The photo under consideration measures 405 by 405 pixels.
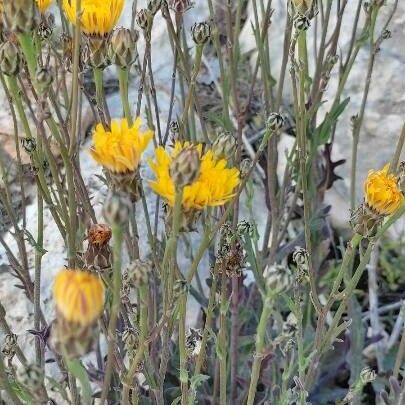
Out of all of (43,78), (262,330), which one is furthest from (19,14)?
(262,330)

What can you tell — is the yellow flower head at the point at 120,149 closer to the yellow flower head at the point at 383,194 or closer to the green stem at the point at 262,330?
the green stem at the point at 262,330

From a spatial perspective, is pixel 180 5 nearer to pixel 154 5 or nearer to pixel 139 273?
pixel 154 5

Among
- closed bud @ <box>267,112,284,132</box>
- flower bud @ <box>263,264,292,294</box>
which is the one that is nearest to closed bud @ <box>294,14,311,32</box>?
closed bud @ <box>267,112,284,132</box>

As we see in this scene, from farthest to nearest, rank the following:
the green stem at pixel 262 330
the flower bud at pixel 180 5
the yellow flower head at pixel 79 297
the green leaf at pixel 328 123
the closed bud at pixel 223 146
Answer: the green leaf at pixel 328 123
the flower bud at pixel 180 5
the closed bud at pixel 223 146
the green stem at pixel 262 330
the yellow flower head at pixel 79 297

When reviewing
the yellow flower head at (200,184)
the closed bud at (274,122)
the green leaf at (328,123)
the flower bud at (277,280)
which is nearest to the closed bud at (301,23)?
the closed bud at (274,122)

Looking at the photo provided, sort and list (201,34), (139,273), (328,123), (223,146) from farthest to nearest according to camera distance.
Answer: (328,123) → (201,34) → (223,146) → (139,273)

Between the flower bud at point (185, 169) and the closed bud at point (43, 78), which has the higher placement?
the closed bud at point (43, 78)

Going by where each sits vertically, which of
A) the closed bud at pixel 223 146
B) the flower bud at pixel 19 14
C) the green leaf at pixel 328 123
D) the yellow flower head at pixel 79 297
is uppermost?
the green leaf at pixel 328 123

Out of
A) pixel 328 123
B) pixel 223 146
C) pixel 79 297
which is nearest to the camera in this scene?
pixel 79 297
